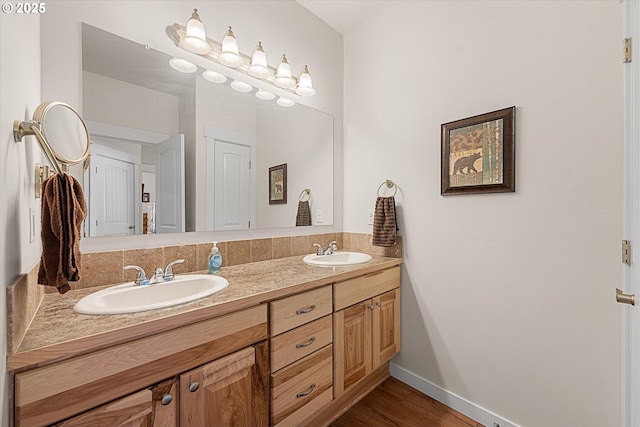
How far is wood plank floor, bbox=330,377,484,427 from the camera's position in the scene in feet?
5.40

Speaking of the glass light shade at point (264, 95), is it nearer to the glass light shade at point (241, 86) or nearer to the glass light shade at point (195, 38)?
the glass light shade at point (241, 86)

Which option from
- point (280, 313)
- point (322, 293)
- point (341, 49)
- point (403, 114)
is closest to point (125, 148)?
point (280, 313)

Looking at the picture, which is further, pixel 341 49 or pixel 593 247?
pixel 341 49

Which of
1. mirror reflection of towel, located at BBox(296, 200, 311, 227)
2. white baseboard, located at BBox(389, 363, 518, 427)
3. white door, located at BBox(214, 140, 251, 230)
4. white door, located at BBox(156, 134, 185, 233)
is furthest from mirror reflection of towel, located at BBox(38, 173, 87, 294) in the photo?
white baseboard, located at BBox(389, 363, 518, 427)

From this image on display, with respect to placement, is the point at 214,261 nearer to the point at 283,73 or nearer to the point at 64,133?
the point at 64,133

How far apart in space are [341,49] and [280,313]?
7.42 ft

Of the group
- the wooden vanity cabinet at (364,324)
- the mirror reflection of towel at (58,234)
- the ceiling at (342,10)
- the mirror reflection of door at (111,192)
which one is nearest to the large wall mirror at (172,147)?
the mirror reflection of door at (111,192)

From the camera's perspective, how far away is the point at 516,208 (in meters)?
1.51

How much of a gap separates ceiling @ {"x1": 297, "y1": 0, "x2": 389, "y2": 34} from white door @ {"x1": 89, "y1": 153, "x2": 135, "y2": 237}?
70.5 inches

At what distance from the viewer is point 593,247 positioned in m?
1.28

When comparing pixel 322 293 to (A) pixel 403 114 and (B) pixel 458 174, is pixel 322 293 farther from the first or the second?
(A) pixel 403 114

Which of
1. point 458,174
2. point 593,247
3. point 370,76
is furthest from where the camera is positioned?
point 370,76

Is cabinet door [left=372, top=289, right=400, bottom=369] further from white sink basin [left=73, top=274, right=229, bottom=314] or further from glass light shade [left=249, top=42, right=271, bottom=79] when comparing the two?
glass light shade [left=249, top=42, right=271, bottom=79]

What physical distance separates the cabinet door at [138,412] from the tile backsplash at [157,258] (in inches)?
11.3
